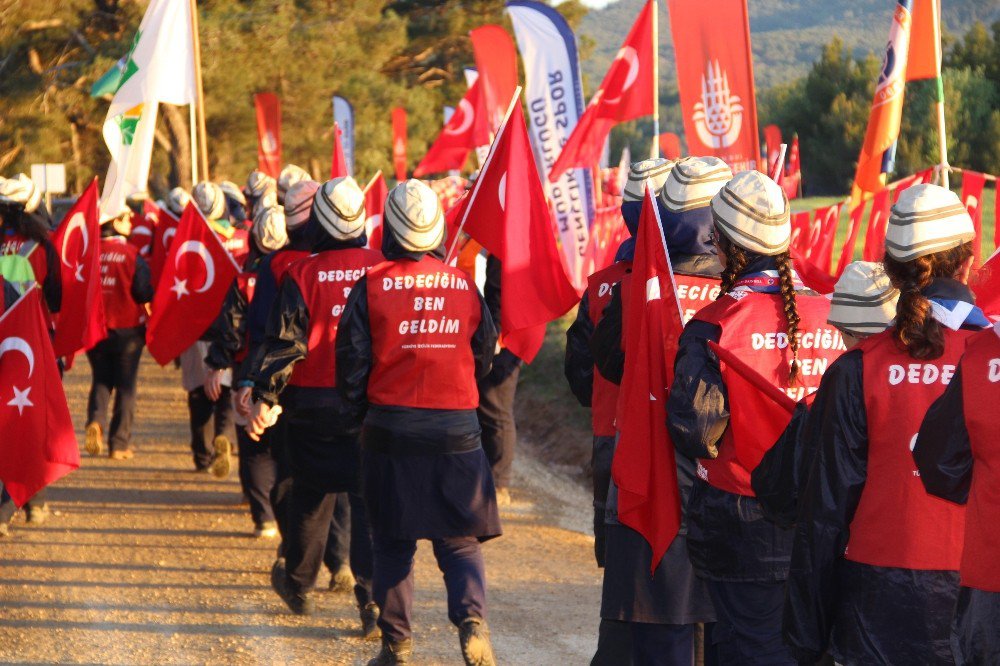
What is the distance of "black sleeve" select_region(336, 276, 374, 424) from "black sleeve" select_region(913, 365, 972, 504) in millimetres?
2846

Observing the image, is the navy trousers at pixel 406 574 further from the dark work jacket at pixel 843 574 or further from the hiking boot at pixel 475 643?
the dark work jacket at pixel 843 574

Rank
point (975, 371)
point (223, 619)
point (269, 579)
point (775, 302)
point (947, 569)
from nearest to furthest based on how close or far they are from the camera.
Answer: point (975, 371) < point (947, 569) < point (775, 302) < point (223, 619) < point (269, 579)

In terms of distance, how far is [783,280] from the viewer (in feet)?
13.1

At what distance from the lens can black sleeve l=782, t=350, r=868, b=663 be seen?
10.8 ft

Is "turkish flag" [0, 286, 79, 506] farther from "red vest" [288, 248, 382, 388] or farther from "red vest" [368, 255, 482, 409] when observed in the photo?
"red vest" [368, 255, 482, 409]

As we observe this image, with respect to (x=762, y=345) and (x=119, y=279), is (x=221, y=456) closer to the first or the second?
(x=119, y=279)

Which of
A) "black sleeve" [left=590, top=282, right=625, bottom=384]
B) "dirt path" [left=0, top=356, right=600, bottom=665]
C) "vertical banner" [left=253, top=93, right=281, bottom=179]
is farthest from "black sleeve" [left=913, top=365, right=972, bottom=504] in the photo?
"vertical banner" [left=253, top=93, right=281, bottom=179]

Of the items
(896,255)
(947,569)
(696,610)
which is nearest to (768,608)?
(696,610)

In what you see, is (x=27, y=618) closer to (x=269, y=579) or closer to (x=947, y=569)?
(x=269, y=579)

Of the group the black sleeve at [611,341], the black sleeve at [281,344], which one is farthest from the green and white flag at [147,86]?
the black sleeve at [611,341]

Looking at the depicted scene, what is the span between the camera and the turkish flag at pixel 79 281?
28.5 feet

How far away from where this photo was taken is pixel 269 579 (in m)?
7.49

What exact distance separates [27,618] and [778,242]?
4.42 m

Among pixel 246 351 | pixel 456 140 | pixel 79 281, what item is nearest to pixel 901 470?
pixel 246 351
